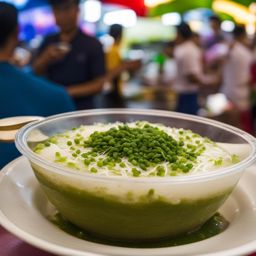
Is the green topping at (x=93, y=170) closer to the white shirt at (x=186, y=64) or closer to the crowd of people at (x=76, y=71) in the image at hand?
the crowd of people at (x=76, y=71)

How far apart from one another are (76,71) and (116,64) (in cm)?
223

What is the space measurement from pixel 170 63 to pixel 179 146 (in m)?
6.64

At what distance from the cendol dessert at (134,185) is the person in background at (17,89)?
823 millimetres

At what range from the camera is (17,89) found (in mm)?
1650

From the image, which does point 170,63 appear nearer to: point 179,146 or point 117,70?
point 117,70

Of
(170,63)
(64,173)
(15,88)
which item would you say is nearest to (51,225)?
(64,173)

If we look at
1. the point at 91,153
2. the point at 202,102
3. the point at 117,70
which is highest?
the point at 91,153

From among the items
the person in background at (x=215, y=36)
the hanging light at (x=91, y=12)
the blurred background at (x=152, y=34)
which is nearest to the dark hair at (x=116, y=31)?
the blurred background at (x=152, y=34)

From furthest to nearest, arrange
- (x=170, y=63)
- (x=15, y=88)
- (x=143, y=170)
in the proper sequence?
1. (x=170, y=63)
2. (x=15, y=88)
3. (x=143, y=170)

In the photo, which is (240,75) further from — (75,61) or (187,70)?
(75,61)

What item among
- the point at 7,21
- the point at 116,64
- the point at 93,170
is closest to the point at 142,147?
the point at 93,170

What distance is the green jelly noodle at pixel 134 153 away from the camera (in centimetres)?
76

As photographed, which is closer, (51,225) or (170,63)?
(51,225)

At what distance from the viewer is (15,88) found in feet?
5.39
